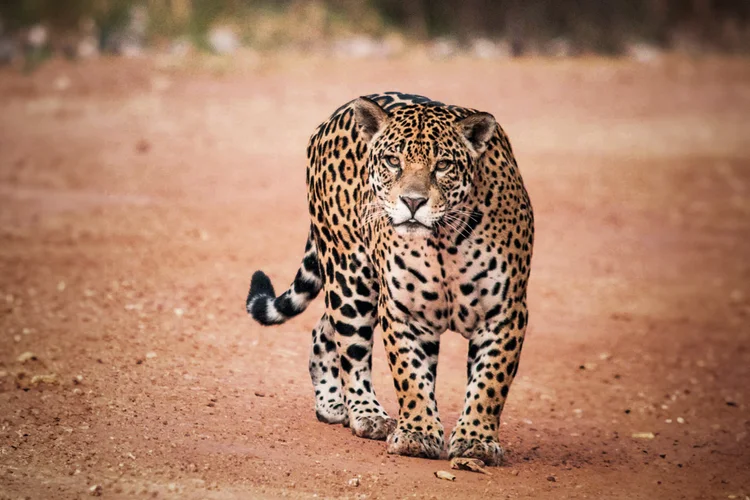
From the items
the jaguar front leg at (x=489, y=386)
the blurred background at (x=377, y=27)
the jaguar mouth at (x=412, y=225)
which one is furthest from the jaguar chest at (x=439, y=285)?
the blurred background at (x=377, y=27)

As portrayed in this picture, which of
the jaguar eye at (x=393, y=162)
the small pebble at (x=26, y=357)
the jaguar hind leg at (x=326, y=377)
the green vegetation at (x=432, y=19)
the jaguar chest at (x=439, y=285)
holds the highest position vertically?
the green vegetation at (x=432, y=19)

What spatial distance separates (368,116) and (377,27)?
64.6 ft

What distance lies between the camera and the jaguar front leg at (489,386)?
6.67 metres

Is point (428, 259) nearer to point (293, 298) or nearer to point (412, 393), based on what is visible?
point (412, 393)

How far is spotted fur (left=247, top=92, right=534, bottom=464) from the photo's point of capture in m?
6.50

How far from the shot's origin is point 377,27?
26234 millimetres

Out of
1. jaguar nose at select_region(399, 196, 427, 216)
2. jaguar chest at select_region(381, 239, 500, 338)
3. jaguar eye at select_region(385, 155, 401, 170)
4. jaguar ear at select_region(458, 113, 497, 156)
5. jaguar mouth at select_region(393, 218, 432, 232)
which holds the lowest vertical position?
jaguar chest at select_region(381, 239, 500, 338)

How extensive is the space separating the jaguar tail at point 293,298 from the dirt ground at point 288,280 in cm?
51

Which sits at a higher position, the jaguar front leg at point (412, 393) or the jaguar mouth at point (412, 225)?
the jaguar mouth at point (412, 225)

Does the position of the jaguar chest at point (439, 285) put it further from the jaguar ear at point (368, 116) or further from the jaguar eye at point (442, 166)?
the jaguar ear at point (368, 116)

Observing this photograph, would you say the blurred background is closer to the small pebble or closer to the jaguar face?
the small pebble

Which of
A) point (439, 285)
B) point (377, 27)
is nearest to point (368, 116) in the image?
point (439, 285)

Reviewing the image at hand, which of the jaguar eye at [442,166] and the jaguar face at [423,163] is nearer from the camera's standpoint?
the jaguar face at [423,163]

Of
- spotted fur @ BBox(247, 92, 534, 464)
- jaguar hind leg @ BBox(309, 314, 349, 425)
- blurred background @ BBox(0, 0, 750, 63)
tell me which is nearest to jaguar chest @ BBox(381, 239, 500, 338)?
spotted fur @ BBox(247, 92, 534, 464)
